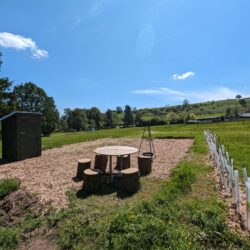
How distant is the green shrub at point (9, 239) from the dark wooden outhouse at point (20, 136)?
716cm

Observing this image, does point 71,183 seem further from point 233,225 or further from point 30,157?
point 30,157

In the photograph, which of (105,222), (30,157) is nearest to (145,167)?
(105,222)

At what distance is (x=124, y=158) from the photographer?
8.23 m

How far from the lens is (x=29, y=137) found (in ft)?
37.0

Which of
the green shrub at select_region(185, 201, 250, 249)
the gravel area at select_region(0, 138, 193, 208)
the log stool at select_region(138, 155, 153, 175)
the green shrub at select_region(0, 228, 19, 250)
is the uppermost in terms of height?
the log stool at select_region(138, 155, 153, 175)

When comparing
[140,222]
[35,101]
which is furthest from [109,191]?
[35,101]

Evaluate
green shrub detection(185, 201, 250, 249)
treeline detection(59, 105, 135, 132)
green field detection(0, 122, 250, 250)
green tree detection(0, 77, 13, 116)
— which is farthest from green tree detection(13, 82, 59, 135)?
green shrub detection(185, 201, 250, 249)

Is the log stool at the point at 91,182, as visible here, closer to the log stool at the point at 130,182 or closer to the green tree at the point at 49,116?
the log stool at the point at 130,182

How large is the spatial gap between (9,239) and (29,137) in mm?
7915

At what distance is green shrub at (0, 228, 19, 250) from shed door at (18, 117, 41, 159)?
7.23m

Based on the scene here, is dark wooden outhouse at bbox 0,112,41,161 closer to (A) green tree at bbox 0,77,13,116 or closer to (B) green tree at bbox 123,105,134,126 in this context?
(A) green tree at bbox 0,77,13,116

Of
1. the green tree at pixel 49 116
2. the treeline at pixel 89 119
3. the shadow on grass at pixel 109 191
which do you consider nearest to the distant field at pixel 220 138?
the shadow on grass at pixel 109 191

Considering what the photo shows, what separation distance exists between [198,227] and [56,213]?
2.73 meters

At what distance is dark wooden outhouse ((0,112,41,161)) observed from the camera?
35.3 feet
